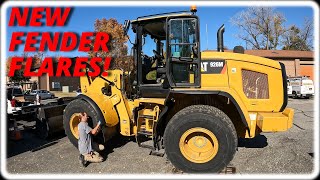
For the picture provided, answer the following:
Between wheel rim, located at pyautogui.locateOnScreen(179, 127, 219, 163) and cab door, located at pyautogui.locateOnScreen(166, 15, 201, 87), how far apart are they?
923 millimetres

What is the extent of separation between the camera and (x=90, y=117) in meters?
5.93

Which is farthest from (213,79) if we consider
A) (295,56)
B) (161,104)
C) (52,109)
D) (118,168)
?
(295,56)

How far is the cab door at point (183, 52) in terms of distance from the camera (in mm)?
4957

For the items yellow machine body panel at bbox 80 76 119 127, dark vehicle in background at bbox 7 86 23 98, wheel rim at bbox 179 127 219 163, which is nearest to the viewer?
wheel rim at bbox 179 127 219 163

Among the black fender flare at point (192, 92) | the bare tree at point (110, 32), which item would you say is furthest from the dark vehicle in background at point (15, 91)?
the black fender flare at point (192, 92)

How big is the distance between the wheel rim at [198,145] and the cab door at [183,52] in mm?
923

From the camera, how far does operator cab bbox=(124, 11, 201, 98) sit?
499 centimetres

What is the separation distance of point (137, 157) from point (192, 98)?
1837mm

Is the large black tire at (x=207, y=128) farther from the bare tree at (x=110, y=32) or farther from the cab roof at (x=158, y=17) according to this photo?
the bare tree at (x=110, y=32)

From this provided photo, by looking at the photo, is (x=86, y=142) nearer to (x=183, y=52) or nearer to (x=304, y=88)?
(x=183, y=52)

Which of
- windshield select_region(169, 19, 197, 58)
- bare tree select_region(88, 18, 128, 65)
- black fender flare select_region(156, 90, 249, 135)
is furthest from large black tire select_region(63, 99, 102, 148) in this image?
bare tree select_region(88, 18, 128, 65)

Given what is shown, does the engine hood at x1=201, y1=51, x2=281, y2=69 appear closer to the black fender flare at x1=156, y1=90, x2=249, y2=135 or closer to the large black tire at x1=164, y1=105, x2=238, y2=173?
the black fender flare at x1=156, y1=90, x2=249, y2=135

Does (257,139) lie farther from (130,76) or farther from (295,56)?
(295,56)

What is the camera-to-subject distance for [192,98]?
17.2 feet
